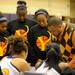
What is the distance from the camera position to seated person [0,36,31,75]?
2865mm

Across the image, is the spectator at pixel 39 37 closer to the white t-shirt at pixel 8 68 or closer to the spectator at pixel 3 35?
the spectator at pixel 3 35

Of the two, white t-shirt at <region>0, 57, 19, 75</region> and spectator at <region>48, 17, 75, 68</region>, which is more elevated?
spectator at <region>48, 17, 75, 68</region>

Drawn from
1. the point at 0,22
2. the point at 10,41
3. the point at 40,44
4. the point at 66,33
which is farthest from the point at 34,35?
the point at 10,41

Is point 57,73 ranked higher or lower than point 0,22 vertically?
Answer: lower

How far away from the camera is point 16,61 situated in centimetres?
292

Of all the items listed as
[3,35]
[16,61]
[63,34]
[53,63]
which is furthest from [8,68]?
[3,35]

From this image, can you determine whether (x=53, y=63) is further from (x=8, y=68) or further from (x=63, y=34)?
(x=63, y=34)

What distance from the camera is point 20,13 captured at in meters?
4.16

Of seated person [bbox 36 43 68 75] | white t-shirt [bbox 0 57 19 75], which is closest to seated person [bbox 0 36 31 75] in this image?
white t-shirt [bbox 0 57 19 75]

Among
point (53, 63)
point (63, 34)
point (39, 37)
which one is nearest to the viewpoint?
point (53, 63)

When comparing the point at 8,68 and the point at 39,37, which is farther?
the point at 39,37

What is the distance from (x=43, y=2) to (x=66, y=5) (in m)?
0.84

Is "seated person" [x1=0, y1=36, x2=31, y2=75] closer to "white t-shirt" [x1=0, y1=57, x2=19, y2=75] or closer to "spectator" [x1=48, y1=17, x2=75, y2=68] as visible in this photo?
"white t-shirt" [x1=0, y1=57, x2=19, y2=75]

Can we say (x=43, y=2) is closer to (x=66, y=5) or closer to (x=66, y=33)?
(x=66, y=5)
